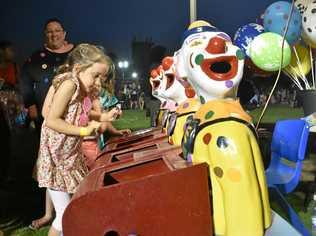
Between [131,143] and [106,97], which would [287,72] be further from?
[131,143]

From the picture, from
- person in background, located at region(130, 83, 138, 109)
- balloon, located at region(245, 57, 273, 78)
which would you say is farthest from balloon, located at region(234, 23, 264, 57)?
person in background, located at region(130, 83, 138, 109)

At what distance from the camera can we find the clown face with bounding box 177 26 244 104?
1293 mm

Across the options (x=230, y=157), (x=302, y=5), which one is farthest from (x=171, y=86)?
(x=302, y=5)

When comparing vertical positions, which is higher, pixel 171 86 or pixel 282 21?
pixel 282 21

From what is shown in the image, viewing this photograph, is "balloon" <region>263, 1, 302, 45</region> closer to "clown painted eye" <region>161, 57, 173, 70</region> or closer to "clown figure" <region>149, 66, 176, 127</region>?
"clown figure" <region>149, 66, 176, 127</region>

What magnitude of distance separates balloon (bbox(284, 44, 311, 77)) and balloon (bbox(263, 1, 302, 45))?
0.35 metres

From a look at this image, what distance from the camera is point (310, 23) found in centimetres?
433

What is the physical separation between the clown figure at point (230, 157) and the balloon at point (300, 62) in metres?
3.52

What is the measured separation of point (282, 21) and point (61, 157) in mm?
2928

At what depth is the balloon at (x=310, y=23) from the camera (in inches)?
169

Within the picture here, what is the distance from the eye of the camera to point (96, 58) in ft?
6.73

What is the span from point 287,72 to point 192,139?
3.86 metres

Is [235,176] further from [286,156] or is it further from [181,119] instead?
[286,156]

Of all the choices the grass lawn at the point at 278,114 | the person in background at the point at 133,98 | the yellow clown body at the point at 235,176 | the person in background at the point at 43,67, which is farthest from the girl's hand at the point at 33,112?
the person in background at the point at 133,98
